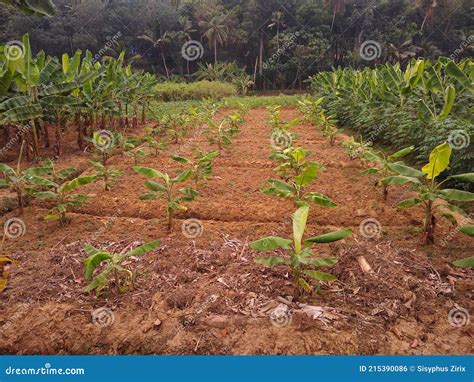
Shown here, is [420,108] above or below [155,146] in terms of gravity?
above

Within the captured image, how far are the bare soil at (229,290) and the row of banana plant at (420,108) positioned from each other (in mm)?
1767

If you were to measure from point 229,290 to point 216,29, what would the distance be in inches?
1599

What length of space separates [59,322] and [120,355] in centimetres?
58

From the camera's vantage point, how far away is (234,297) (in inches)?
108

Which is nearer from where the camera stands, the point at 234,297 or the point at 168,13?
the point at 234,297

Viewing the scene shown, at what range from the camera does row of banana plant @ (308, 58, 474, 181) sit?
5.38 metres

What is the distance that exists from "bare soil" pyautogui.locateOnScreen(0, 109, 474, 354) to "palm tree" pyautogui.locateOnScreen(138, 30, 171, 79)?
3751cm

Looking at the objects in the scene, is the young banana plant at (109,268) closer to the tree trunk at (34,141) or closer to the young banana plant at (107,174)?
the young banana plant at (107,174)

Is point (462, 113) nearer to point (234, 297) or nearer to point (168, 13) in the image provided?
point (234, 297)

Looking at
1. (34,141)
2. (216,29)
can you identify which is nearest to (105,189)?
(34,141)

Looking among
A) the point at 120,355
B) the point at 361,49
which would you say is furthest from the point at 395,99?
the point at 361,49

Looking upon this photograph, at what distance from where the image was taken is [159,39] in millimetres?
37656

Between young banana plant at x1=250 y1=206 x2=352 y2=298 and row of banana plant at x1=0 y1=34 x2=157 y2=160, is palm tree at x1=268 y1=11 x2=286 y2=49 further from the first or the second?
young banana plant at x1=250 y1=206 x2=352 y2=298

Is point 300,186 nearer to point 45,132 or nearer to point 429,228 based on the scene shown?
point 429,228
